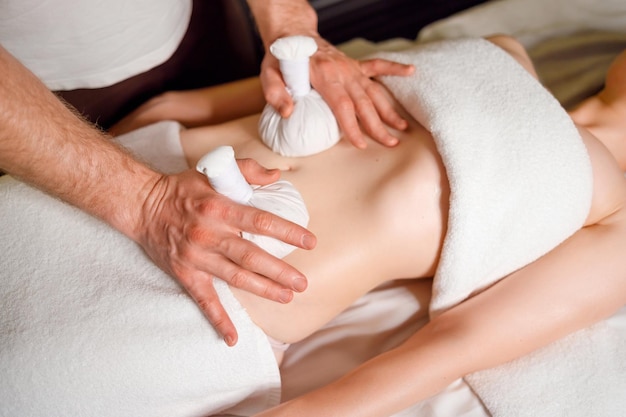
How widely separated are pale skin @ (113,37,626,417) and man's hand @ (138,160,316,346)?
0.23 feet

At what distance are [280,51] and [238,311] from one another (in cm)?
48

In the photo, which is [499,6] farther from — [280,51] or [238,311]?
[238,311]

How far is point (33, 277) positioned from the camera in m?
0.92

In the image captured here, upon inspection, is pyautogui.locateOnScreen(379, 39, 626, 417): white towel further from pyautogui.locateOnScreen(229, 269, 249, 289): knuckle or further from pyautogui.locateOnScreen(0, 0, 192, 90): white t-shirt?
pyautogui.locateOnScreen(0, 0, 192, 90): white t-shirt

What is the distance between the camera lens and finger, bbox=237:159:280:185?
3.03ft

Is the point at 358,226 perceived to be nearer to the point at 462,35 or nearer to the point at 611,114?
the point at 611,114

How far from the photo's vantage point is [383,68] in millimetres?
1163

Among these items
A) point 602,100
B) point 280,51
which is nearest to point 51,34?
point 280,51

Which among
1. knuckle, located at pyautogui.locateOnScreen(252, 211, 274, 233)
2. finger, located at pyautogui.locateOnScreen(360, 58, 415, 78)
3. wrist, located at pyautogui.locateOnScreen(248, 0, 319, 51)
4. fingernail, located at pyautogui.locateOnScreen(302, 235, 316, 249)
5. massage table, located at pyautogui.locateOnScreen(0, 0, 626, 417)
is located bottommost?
massage table, located at pyautogui.locateOnScreen(0, 0, 626, 417)

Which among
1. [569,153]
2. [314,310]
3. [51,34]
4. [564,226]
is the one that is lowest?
[314,310]

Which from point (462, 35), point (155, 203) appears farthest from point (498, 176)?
point (462, 35)

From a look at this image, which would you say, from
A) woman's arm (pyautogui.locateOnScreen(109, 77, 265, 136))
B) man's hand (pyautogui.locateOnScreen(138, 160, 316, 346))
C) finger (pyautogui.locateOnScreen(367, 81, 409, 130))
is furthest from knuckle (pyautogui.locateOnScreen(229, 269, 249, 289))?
woman's arm (pyautogui.locateOnScreen(109, 77, 265, 136))

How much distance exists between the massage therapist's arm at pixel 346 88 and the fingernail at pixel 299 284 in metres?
0.33

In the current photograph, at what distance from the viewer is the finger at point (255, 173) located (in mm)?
925
